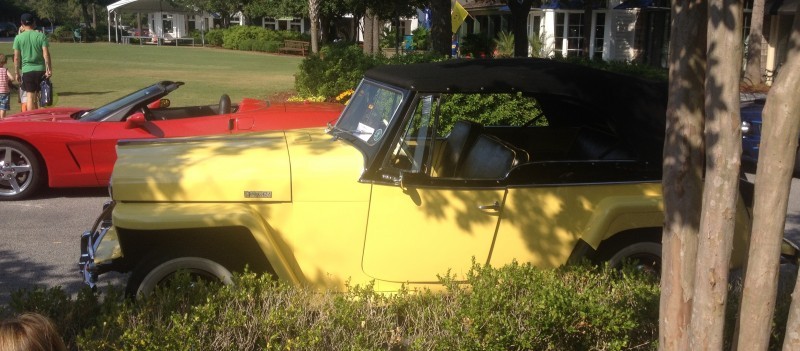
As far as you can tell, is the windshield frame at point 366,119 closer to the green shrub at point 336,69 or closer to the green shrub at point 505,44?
the green shrub at point 336,69

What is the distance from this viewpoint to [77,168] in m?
9.52

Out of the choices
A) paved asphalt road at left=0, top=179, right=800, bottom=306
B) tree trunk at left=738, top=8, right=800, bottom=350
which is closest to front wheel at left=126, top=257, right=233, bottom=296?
paved asphalt road at left=0, top=179, right=800, bottom=306

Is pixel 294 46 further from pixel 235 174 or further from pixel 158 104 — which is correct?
pixel 235 174

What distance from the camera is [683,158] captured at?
142 inches

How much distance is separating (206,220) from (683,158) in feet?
8.58

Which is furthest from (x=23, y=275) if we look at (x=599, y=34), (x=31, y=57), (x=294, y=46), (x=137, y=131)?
(x=294, y=46)

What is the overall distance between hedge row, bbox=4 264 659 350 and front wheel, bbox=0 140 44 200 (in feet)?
17.9

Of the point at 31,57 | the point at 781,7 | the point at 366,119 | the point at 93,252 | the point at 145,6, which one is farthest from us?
the point at 145,6

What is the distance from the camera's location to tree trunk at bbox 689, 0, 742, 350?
130 inches

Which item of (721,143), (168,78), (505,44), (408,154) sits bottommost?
(168,78)

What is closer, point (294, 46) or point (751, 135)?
point (751, 135)

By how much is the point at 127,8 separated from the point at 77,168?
6811cm

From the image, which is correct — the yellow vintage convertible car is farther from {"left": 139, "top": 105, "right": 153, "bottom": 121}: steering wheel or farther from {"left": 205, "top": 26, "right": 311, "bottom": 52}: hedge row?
{"left": 205, "top": 26, "right": 311, "bottom": 52}: hedge row

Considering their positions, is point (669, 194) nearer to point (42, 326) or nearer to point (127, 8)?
point (42, 326)
